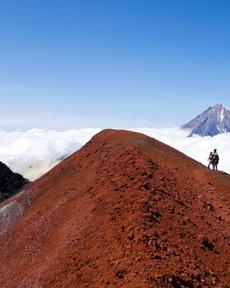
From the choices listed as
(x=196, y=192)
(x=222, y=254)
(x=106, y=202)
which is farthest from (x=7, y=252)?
(x=222, y=254)

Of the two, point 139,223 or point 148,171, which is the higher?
point 148,171

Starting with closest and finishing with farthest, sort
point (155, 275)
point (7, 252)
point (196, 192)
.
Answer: point (155, 275)
point (196, 192)
point (7, 252)

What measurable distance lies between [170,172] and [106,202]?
8097mm

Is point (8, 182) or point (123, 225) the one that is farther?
point (8, 182)

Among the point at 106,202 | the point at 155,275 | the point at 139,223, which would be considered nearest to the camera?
the point at 155,275

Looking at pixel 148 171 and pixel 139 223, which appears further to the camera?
pixel 148 171

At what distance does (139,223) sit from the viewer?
29.9 metres

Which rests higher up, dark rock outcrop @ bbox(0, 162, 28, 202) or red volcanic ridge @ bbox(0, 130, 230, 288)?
dark rock outcrop @ bbox(0, 162, 28, 202)

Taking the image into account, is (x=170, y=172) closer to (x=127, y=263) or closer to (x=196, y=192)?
(x=196, y=192)

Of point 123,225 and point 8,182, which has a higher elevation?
point 8,182

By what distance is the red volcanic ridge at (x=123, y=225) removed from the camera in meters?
26.4

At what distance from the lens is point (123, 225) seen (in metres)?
30.3

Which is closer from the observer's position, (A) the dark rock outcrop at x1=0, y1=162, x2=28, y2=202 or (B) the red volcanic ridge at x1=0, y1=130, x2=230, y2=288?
(B) the red volcanic ridge at x1=0, y1=130, x2=230, y2=288

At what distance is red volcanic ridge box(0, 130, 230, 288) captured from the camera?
26.4 m
